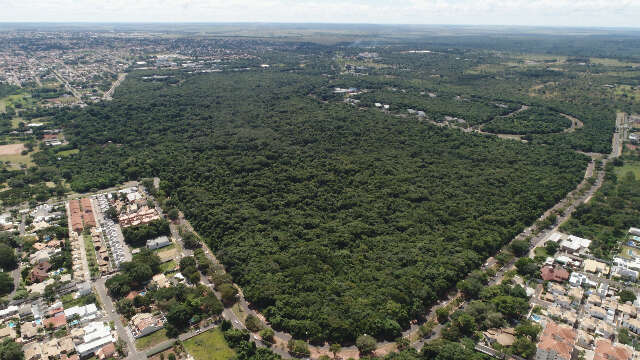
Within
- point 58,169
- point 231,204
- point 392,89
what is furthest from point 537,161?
point 58,169

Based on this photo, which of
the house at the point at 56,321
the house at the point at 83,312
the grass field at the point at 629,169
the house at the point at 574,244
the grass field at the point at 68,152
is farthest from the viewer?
the grass field at the point at 68,152

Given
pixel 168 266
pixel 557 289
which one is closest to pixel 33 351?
pixel 168 266

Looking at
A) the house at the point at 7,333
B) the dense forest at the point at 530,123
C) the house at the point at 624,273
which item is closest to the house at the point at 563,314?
the house at the point at 624,273

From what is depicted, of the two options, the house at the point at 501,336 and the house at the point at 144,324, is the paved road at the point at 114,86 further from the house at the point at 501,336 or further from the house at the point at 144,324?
the house at the point at 501,336

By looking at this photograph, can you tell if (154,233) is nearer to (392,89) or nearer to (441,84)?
(392,89)

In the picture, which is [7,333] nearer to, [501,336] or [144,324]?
[144,324]
